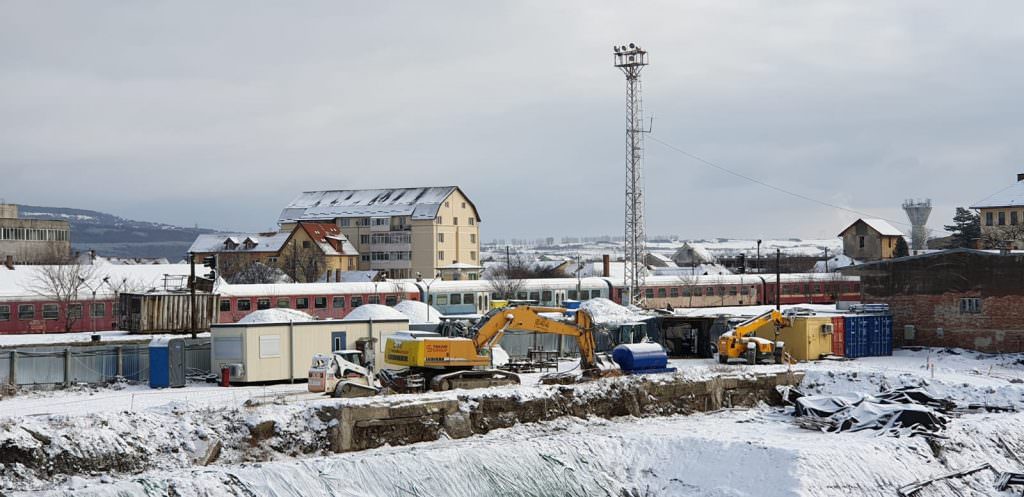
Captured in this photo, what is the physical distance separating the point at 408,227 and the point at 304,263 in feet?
45.1

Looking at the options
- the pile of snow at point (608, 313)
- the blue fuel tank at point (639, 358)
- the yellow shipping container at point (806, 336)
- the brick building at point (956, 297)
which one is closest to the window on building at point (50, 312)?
the pile of snow at point (608, 313)

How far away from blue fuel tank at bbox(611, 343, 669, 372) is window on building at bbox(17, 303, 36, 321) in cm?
3263

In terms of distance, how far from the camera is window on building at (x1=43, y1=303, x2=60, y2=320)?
53.6m

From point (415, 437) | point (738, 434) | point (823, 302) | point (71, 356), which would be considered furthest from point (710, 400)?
point (823, 302)

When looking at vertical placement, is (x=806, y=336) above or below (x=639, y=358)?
above

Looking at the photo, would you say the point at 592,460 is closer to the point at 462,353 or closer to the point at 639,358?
the point at 462,353

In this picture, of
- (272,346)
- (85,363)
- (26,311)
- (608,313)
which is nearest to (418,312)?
(608,313)

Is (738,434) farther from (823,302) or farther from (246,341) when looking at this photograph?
(823,302)

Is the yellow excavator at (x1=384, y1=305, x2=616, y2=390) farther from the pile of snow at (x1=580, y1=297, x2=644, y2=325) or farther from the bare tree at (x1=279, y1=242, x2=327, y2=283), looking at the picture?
the bare tree at (x1=279, y1=242, x2=327, y2=283)

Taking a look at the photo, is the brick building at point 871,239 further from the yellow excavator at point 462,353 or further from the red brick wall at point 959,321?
the yellow excavator at point 462,353

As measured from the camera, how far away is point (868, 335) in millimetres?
45531

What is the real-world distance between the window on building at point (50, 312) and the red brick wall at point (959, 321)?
134ft

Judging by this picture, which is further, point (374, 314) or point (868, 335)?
point (868, 335)

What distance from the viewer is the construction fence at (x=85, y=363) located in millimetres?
34344
